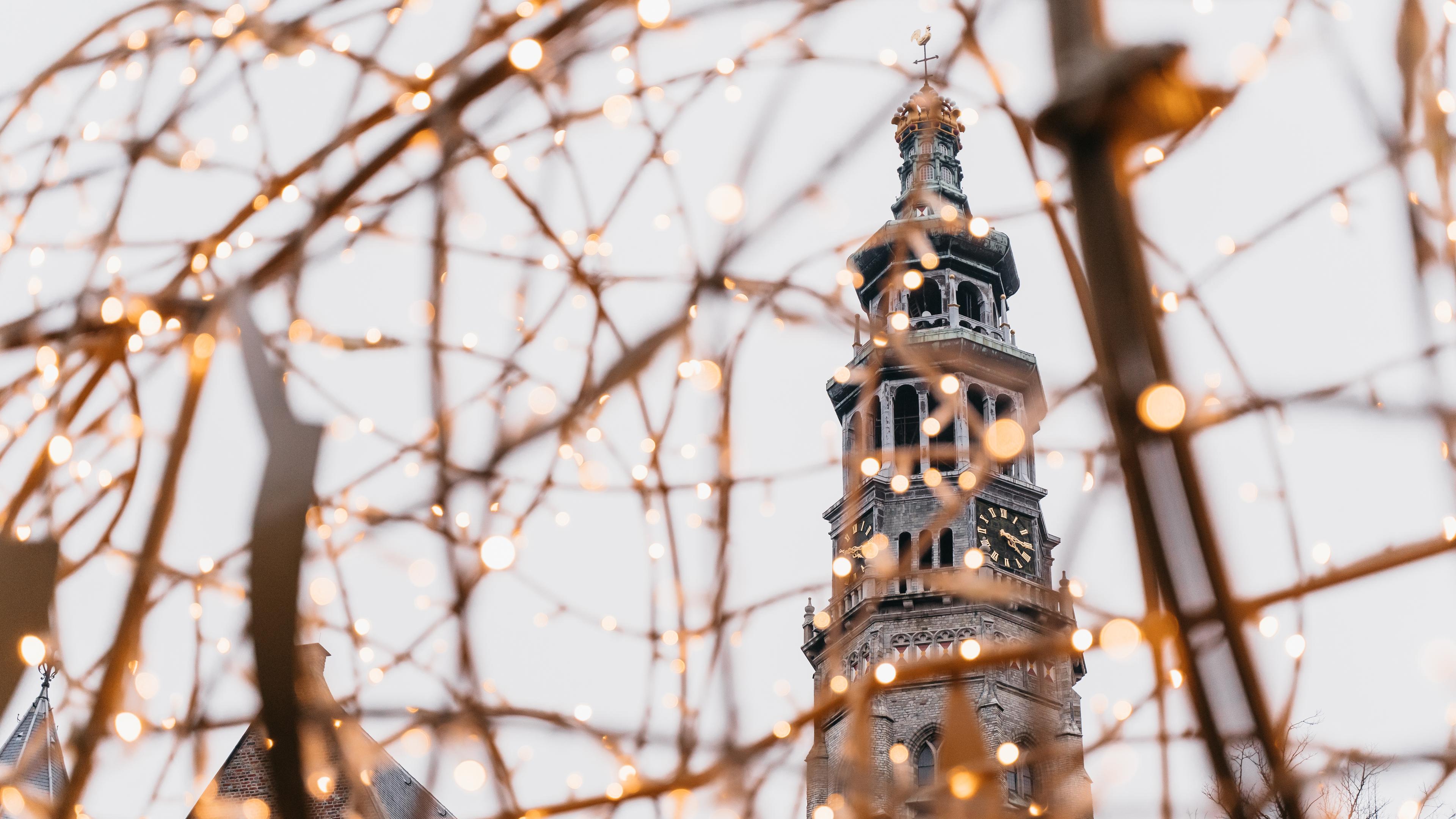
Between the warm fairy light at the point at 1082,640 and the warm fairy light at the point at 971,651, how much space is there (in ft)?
0.38

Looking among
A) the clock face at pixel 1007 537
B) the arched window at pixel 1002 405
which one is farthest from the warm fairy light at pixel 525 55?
the clock face at pixel 1007 537

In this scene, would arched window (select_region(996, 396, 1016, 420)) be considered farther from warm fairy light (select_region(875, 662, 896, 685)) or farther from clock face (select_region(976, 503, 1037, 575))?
warm fairy light (select_region(875, 662, 896, 685))

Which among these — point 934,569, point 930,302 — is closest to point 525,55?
point 934,569

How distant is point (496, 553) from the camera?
7.11 feet

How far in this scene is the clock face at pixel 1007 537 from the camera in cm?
3244

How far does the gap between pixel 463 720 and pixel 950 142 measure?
1687mm

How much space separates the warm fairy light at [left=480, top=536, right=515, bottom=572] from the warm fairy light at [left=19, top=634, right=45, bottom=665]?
36.0 inches

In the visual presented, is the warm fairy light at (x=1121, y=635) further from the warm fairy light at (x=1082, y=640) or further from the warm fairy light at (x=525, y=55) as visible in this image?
the warm fairy light at (x=525, y=55)

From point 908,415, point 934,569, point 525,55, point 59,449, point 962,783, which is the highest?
point 908,415

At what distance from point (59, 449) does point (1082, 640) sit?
195 centimetres

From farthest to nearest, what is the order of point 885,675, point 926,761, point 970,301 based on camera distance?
point 970,301
point 926,761
point 885,675

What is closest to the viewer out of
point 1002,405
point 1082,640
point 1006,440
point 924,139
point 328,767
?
point 1082,640

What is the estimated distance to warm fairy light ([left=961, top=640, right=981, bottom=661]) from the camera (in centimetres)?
172

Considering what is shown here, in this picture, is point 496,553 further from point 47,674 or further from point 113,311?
point 47,674
